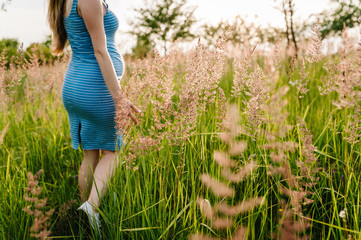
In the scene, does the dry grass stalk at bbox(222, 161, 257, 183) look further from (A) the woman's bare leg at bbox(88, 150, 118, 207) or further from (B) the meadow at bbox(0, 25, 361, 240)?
(A) the woman's bare leg at bbox(88, 150, 118, 207)

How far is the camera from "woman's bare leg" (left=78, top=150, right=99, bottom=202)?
86.5 inches

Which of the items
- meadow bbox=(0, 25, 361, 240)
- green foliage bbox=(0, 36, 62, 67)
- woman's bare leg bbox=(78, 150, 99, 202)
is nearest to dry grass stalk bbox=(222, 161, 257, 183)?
meadow bbox=(0, 25, 361, 240)

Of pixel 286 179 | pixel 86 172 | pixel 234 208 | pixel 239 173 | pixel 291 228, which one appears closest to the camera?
pixel 291 228

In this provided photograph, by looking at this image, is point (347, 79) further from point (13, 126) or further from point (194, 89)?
point (13, 126)

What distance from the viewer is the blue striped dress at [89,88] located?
2.06 m

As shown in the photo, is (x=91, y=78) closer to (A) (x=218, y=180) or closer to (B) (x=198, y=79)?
(B) (x=198, y=79)

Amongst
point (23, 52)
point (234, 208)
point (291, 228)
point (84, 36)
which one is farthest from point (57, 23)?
point (291, 228)

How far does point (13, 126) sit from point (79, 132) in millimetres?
1701

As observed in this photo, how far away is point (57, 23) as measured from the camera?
7.25 ft

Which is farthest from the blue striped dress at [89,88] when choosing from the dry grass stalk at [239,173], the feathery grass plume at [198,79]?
the dry grass stalk at [239,173]

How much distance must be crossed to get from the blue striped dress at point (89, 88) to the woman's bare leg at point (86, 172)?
0.46 ft

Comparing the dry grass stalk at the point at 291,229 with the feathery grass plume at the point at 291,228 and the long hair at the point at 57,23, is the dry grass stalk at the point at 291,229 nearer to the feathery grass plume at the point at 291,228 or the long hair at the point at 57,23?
the feathery grass plume at the point at 291,228

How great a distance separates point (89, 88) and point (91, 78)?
8 centimetres

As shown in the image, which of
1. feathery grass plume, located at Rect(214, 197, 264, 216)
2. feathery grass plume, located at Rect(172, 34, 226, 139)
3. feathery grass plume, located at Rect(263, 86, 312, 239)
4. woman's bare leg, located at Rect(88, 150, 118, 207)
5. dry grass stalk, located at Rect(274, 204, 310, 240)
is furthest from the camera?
woman's bare leg, located at Rect(88, 150, 118, 207)
